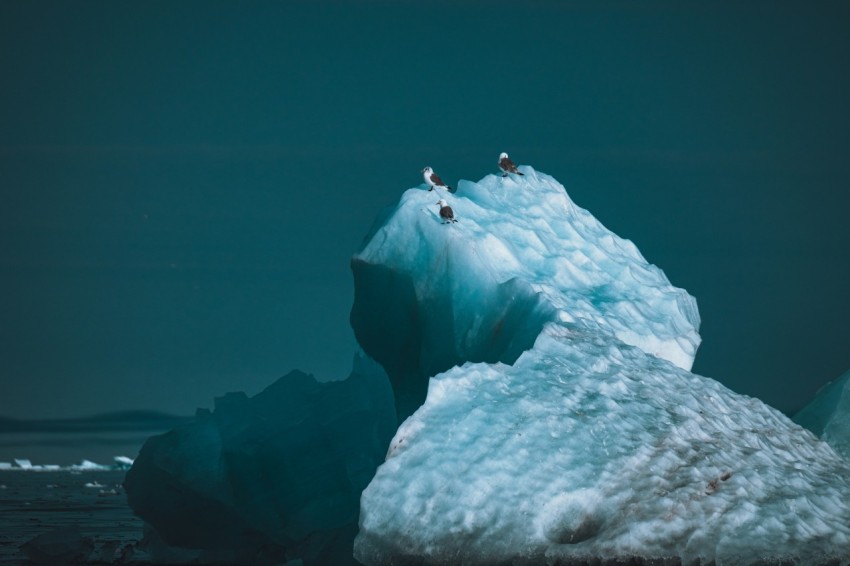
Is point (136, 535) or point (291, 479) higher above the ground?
point (291, 479)

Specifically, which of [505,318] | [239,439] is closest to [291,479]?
[239,439]

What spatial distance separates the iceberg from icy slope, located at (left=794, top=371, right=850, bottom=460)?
20.6ft

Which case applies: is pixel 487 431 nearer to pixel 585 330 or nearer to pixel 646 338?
pixel 585 330

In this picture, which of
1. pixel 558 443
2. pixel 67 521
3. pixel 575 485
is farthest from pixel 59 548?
pixel 67 521

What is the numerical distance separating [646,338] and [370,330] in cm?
390

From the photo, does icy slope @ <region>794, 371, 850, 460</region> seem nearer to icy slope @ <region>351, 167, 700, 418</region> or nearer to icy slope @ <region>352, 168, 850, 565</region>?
icy slope @ <region>351, 167, 700, 418</region>

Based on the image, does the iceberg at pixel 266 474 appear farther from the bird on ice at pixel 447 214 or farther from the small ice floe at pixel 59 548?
the bird on ice at pixel 447 214

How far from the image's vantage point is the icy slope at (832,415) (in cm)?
1559

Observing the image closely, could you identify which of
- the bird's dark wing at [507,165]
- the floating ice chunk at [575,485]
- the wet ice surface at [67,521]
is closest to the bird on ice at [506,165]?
the bird's dark wing at [507,165]

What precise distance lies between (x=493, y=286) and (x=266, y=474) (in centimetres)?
505

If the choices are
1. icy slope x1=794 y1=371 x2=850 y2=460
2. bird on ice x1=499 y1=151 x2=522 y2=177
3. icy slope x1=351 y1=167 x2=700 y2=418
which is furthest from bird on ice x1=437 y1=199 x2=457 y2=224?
icy slope x1=794 y1=371 x2=850 y2=460

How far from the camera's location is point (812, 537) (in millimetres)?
9641

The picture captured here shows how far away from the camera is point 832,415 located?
1602 cm

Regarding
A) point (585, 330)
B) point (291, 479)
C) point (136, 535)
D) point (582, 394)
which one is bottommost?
point (136, 535)
